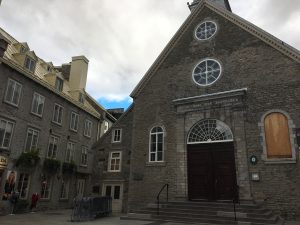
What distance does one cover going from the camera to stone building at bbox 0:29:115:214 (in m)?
17.4

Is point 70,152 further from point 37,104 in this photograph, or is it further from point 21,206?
point 21,206

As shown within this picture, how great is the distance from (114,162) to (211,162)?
900cm

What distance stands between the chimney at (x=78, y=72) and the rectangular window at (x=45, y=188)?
9427 mm

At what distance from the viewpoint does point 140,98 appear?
62.7 ft

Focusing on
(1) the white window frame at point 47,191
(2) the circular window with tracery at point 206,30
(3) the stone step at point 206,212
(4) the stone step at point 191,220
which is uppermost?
(2) the circular window with tracery at point 206,30

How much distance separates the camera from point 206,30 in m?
18.1

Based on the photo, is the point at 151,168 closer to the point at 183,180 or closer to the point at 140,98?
the point at 183,180

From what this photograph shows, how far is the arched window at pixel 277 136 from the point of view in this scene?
535 inches

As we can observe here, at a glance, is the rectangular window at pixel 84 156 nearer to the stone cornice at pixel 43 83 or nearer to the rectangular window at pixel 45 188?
the stone cornice at pixel 43 83

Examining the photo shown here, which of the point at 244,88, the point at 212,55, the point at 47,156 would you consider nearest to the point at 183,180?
the point at 244,88

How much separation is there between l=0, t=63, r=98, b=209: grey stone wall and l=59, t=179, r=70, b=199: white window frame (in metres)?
0.33

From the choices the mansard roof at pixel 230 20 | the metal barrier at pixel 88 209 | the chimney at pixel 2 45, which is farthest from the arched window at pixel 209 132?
the chimney at pixel 2 45

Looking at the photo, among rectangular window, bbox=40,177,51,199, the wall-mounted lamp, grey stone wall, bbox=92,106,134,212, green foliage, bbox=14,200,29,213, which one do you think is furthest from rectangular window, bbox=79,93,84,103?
the wall-mounted lamp

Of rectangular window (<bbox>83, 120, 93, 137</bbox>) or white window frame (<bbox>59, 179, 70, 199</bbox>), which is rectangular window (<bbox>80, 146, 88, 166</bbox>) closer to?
rectangular window (<bbox>83, 120, 93, 137</bbox>)
